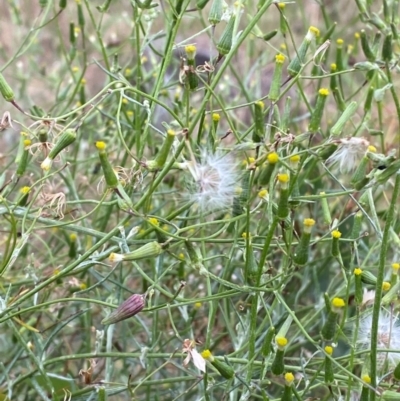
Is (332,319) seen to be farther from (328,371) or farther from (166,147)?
(166,147)

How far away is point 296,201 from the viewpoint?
0.83m

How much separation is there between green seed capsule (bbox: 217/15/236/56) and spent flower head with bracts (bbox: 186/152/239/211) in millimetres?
135

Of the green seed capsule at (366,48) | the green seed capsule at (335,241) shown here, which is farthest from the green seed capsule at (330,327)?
the green seed capsule at (366,48)

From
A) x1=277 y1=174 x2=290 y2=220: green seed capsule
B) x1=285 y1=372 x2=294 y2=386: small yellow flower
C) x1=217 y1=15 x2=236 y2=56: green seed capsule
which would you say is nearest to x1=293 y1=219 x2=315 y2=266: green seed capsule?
x1=277 y1=174 x2=290 y2=220: green seed capsule

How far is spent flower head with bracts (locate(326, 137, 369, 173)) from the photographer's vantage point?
2.51 feet

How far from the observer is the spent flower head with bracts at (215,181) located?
788 millimetres

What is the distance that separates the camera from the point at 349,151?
0.79 m

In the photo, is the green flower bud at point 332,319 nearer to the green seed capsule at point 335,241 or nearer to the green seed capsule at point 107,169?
the green seed capsule at point 335,241

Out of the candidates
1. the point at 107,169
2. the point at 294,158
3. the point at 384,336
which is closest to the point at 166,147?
the point at 107,169

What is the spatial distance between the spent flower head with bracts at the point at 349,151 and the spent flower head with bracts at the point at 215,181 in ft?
0.40

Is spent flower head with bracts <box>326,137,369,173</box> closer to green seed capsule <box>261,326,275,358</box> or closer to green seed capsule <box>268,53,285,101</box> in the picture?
green seed capsule <box>268,53,285,101</box>

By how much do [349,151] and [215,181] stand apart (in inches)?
6.4

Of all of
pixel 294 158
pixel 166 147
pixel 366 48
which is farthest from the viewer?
pixel 366 48

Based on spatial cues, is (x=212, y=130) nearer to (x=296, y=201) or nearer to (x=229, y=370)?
(x=296, y=201)
